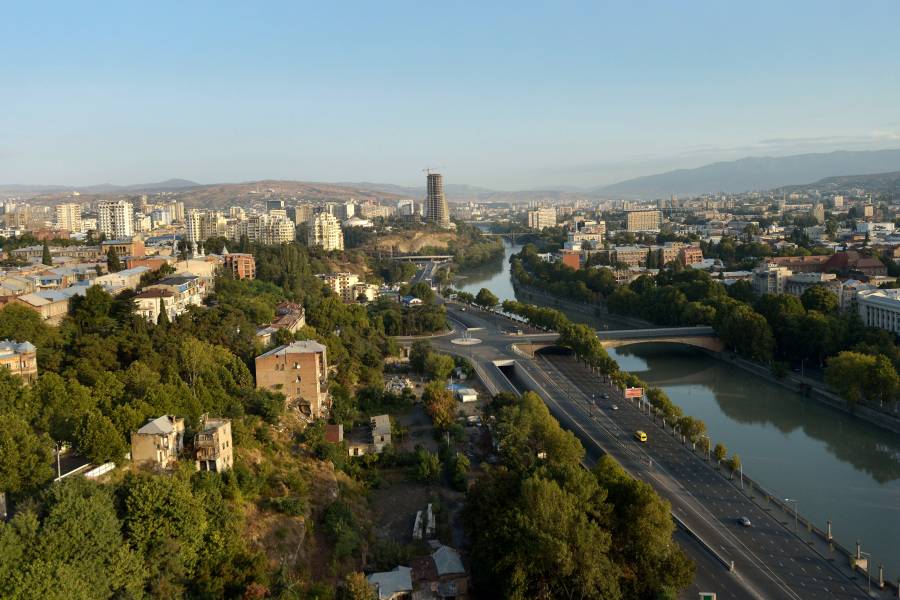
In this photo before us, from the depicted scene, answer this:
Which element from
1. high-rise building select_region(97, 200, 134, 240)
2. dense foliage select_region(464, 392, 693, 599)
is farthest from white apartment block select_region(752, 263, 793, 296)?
high-rise building select_region(97, 200, 134, 240)

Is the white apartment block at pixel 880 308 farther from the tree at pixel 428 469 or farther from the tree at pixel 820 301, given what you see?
the tree at pixel 428 469

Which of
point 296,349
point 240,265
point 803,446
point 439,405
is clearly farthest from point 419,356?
point 803,446

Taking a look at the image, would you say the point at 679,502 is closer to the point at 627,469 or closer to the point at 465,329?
the point at 627,469

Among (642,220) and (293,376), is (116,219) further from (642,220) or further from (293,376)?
(642,220)

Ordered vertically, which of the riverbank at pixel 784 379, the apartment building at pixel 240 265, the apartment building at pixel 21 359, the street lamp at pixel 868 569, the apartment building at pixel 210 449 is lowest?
the street lamp at pixel 868 569

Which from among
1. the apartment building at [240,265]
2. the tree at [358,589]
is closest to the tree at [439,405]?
the tree at [358,589]

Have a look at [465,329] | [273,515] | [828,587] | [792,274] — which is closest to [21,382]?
[273,515]
